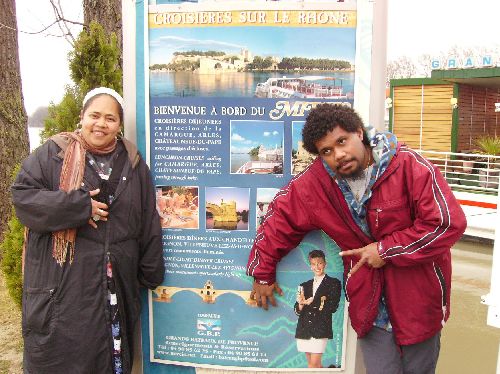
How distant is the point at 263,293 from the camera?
263cm

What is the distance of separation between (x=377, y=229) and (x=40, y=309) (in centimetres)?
167

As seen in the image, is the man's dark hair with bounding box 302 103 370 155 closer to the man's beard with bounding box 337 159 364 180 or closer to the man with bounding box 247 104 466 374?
the man with bounding box 247 104 466 374

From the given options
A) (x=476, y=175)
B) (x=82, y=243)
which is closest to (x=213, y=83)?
(x=82, y=243)

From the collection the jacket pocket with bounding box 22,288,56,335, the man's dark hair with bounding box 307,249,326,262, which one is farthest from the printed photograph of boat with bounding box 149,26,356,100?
the jacket pocket with bounding box 22,288,56,335

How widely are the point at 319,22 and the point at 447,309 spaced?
1.59m

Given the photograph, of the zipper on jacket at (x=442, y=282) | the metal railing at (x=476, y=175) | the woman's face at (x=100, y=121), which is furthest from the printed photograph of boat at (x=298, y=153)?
the metal railing at (x=476, y=175)

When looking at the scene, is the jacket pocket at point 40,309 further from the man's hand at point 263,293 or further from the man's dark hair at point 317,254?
the man's dark hair at point 317,254

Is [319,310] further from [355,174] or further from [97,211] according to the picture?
[97,211]

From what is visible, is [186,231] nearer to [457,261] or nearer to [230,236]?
[230,236]

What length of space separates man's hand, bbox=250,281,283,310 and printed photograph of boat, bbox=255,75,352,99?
99 centimetres

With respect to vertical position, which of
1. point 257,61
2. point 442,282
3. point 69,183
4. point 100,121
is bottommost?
point 442,282

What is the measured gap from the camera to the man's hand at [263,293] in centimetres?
261

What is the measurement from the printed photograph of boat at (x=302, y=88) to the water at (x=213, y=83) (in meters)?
0.02

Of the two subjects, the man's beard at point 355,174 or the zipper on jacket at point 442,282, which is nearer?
the man's beard at point 355,174
